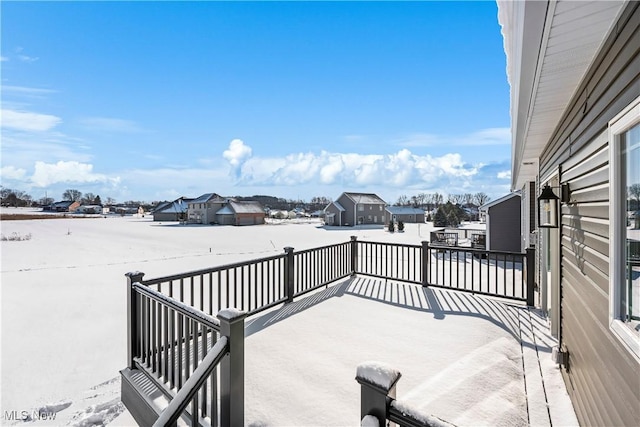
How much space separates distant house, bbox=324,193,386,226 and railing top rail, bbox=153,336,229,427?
32776mm

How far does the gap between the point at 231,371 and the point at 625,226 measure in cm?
231

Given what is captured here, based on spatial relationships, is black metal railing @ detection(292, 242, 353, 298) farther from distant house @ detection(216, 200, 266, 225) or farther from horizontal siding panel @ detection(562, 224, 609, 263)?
distant house @ detection(216, 200, 266, 225)

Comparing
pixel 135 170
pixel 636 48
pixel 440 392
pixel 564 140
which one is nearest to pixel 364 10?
pixel 564 140

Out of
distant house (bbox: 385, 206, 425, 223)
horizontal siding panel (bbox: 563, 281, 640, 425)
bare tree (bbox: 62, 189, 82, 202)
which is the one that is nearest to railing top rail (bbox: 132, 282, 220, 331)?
horizontal siding panel (bbox: 563, 281, 640, 425)

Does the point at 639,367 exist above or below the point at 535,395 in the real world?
above

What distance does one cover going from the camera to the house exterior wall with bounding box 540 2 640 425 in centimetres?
136

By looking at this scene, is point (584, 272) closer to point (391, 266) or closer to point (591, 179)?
point (591, 179)

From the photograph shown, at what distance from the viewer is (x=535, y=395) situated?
256cm

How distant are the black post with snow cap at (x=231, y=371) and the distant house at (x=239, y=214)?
34.9m

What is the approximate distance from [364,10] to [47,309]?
903cm

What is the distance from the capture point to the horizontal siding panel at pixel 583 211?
1.72 m

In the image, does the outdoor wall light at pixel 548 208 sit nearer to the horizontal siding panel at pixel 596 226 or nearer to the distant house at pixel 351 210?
the horizontal siding panel at pixel 596 226

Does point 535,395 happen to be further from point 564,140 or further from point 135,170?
point 135,170
